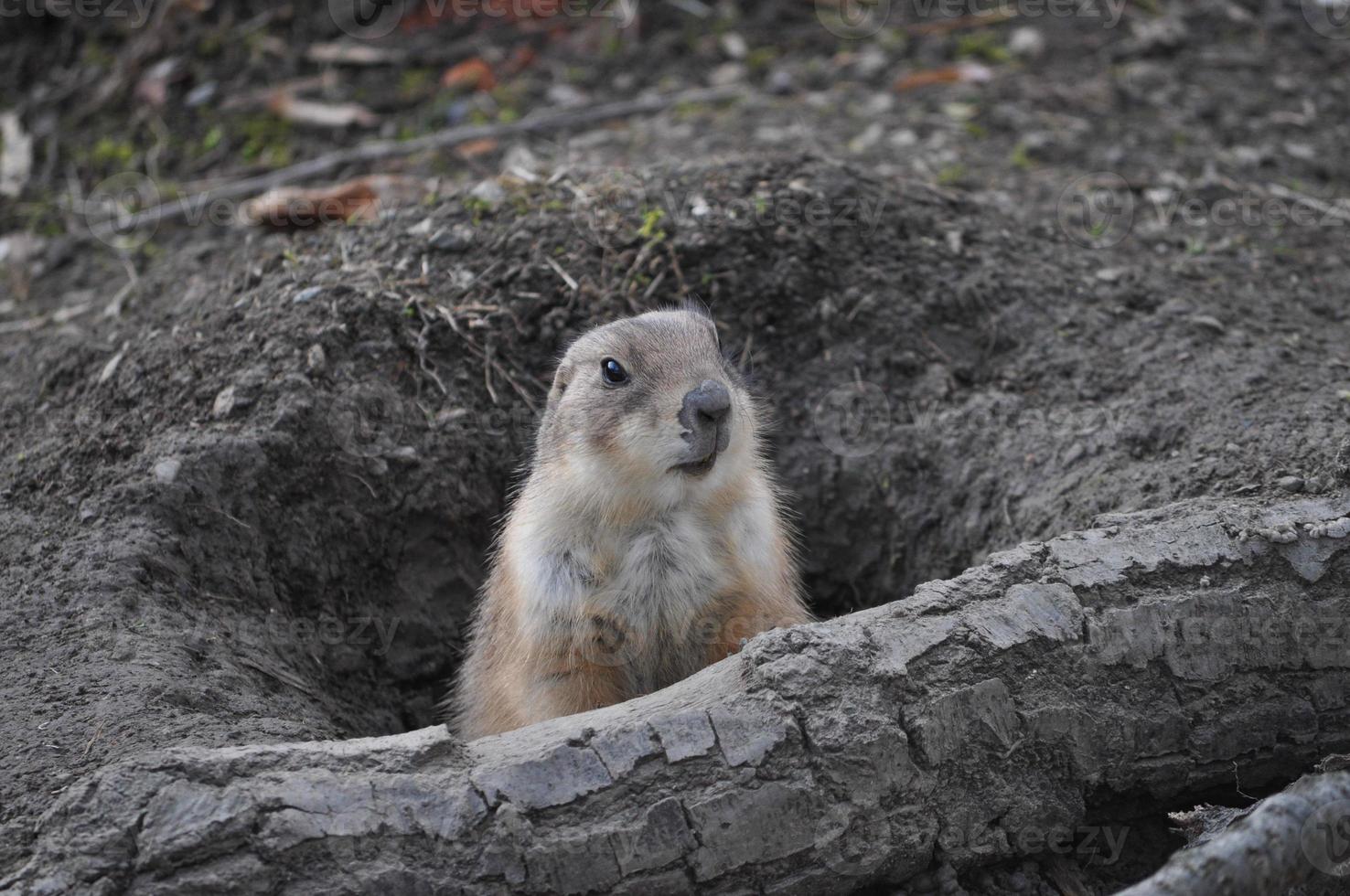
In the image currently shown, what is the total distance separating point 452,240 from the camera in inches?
299

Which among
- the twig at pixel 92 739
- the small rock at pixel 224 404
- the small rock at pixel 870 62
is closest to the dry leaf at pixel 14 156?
the small rock at pixel 224 404

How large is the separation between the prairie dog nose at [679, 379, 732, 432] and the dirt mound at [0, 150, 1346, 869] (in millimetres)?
1937

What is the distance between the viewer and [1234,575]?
472cm

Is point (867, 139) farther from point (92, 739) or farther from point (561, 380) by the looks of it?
point (92, 739)

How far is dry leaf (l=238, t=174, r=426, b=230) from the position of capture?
869cm

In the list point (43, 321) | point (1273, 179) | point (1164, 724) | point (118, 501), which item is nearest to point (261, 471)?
point (118, 501)

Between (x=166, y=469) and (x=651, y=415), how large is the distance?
250 centimetres

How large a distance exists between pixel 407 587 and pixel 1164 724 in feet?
14.1

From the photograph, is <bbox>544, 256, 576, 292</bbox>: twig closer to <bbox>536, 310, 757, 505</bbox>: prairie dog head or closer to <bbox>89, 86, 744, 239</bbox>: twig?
<bbox>536, 310, 757, 505</bbox>: prairie dog head

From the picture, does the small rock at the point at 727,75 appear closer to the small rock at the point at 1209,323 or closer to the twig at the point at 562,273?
the twig at the point at 562,273

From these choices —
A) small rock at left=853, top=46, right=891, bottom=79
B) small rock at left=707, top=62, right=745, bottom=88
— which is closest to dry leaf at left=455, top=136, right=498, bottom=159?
small rock at left=707, top=62, right=745, bottom=88

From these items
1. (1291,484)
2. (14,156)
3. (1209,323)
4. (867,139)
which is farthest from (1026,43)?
(14,156)

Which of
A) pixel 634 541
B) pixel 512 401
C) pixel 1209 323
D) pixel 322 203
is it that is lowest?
pixel 512 401

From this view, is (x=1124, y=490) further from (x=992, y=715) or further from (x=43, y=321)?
(x=43, y=321)
